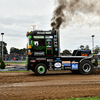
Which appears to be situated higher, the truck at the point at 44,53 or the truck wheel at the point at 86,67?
the truck at the point at 44,53

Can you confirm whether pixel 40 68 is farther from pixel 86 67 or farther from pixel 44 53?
pixel 86 67

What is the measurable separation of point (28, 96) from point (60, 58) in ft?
22.3

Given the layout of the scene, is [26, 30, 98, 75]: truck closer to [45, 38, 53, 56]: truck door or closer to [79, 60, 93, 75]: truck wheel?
[45, 38, 53, 56]: truck door

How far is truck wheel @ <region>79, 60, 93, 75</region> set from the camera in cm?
1274

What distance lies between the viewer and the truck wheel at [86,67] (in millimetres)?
12742

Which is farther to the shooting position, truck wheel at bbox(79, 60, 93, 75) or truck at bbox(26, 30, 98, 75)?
truck wheel at bbox(79, 60, 93, 75)

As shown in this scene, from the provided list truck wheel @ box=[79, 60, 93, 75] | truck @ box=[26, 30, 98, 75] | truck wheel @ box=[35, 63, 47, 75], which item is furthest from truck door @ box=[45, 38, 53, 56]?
truck wheel @ box=[79, 60, 93, 75]

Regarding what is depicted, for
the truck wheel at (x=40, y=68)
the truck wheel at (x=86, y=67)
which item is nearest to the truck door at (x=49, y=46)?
the truck wheel at (x=40, y=68)

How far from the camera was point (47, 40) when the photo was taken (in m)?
12.3

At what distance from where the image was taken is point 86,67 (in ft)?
42.3

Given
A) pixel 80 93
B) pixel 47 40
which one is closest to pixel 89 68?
pixel 47 40

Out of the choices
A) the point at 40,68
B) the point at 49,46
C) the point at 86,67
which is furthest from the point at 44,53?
the point at 86,67

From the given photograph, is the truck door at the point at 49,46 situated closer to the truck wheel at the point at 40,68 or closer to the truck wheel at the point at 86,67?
the truck wheel at the point at 40,68

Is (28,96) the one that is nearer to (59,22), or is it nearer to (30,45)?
(30,45)
